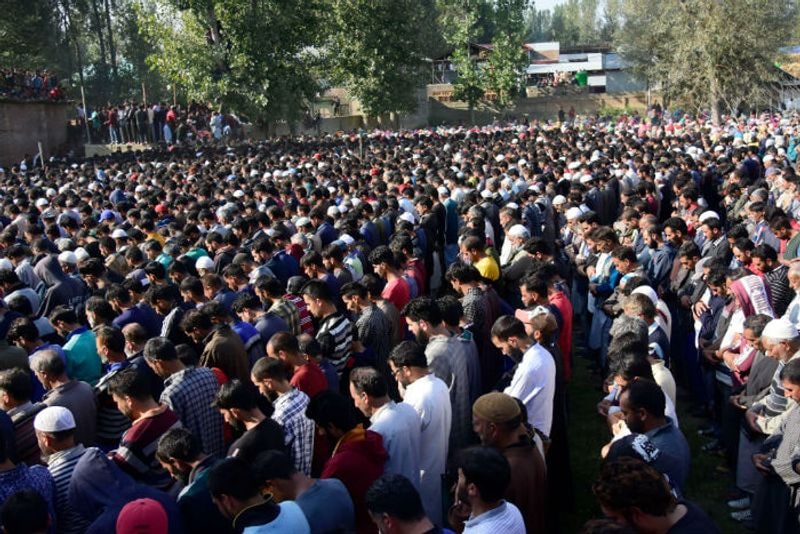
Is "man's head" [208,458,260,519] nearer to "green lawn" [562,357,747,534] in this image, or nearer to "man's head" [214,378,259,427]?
"man's head" [214,378,259,427]

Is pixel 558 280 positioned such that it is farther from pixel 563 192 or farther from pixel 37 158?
pixel 37 158

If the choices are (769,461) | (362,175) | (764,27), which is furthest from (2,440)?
(764,27)

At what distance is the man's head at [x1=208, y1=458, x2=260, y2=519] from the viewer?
337 cm

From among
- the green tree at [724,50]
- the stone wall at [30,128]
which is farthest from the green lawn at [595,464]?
the stone wall at [30,128]

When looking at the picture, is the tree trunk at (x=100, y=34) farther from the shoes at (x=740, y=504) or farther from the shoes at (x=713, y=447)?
the shoes at (x=740, y=504)

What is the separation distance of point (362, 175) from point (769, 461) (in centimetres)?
1187

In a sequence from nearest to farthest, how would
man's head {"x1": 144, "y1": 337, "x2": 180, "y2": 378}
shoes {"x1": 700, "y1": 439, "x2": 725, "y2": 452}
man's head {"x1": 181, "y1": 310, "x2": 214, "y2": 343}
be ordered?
man's head {"x1": 144, "y1": 337, "x2": 180, "y2": 378}
man's head {"x1": 181, "y1": 310, "x2": 214, "y2": 343}
shoes {"x1": 700, "y1": 439, "x2": 725, "y2": 452}

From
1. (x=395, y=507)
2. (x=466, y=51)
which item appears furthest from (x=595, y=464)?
(x=466, y=51)

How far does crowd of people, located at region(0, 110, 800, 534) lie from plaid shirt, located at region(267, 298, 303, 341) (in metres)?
0.03

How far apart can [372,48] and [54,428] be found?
1342 inches

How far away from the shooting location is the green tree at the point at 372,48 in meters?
36.3

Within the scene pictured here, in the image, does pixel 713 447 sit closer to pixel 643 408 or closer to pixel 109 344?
pixel 643 408

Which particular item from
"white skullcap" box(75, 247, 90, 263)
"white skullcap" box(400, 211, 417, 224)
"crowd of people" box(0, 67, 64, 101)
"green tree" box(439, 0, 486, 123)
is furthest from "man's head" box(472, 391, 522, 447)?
"green tree" box(439, 0, 486, 123)

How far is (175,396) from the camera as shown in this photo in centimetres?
473
